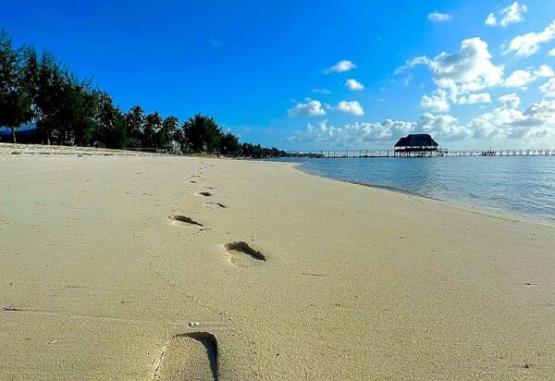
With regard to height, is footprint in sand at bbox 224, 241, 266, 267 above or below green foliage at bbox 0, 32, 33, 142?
below

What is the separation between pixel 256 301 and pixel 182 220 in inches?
83.1

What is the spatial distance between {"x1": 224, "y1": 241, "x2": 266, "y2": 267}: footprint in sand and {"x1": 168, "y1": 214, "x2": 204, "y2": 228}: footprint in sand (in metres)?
0.72

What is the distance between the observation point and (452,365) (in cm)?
143

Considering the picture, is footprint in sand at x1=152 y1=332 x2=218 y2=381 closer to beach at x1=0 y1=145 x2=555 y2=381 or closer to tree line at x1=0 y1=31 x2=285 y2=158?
beach at x1=0 y1=145 x2=555 y2=381

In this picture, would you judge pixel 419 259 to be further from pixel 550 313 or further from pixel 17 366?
pixel 17 366

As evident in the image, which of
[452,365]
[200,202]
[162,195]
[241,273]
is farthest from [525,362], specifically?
[162,195]

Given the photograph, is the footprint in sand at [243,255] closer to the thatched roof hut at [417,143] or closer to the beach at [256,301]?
the beach at [256,301]

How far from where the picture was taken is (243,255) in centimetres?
285

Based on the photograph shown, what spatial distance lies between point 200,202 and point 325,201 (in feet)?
8.24

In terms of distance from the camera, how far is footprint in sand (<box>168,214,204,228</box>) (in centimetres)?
364

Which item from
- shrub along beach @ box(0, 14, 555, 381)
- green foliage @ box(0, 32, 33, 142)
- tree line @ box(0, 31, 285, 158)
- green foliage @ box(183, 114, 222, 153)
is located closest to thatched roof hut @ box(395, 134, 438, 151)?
green foliage @ box(183, 114, 222, 153)

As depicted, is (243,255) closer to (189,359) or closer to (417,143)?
(189,359)

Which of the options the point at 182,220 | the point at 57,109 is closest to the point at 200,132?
the point at 57,109

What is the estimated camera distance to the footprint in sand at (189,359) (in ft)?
4.18
